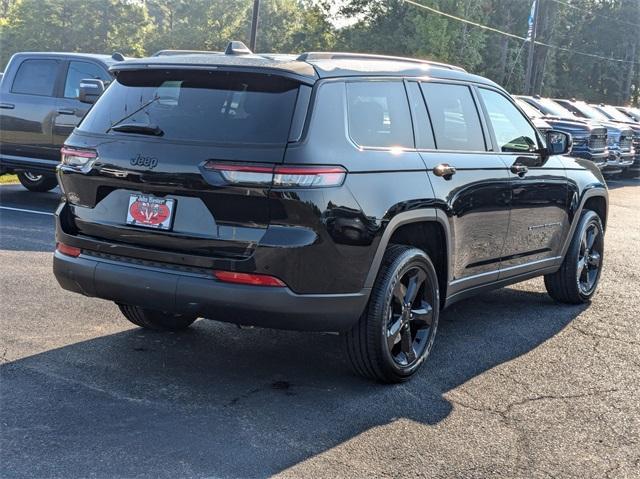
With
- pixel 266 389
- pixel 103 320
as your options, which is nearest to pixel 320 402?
pixel 266 389

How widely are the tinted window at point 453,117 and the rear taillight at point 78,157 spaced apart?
6.78 ft

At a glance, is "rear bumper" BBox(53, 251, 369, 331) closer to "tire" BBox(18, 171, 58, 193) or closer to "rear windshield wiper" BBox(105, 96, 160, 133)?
"rear windshield wiper" BBox(105, 96, 160, 133)

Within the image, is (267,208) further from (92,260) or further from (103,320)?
(103,320)

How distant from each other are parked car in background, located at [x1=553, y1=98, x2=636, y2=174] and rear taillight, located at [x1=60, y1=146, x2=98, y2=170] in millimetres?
17824

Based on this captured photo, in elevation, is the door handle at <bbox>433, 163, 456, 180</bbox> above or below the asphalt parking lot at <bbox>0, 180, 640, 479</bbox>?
above

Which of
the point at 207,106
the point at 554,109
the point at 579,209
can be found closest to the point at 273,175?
the point at 207,106

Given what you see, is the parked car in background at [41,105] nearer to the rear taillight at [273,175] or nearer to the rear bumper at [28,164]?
the rear bumper at [28,164]

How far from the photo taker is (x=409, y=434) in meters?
4.07

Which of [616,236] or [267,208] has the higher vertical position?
[267,208]

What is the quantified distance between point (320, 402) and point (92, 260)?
1431 millimetres

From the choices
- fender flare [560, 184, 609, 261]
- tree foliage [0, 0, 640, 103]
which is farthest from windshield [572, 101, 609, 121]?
tree foliage [0, 0, 640, 103]

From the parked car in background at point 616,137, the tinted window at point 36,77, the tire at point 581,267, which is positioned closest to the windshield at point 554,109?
the parked car in background at point 616,137

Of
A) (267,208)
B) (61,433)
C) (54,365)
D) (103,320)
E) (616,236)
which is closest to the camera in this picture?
(61,433)

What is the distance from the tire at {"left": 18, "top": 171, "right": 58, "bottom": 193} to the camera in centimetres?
1270
